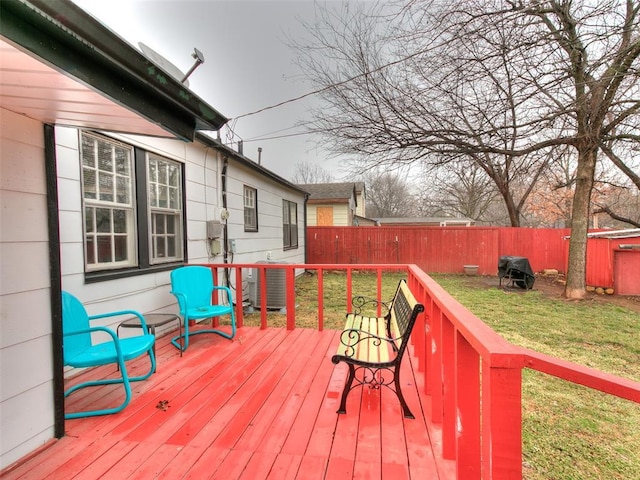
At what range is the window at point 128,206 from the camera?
298 centimetres

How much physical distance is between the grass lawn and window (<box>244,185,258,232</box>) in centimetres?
191

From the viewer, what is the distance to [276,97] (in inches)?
308

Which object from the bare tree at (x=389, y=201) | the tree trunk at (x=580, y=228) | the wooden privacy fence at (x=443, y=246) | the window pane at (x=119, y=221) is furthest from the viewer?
the bare tree at (x=389, y=201)

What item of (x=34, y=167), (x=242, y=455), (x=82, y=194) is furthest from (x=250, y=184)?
(x=242, y=455)

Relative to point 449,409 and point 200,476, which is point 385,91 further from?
point 200,476

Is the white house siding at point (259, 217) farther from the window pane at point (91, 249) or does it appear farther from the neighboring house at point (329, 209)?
the neighboring house at point (329, 209)

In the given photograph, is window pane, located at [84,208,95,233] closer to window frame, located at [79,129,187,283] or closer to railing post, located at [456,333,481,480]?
window frame, located at [79,129,187,283]

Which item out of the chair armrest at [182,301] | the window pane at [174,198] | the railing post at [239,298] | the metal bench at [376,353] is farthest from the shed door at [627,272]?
the window pane at [174,198]

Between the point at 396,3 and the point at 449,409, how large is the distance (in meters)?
5.08

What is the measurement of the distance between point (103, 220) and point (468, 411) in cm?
349

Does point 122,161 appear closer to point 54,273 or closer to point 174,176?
point 174,176

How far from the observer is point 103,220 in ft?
10.2

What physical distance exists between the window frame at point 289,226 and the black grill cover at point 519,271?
627 cm

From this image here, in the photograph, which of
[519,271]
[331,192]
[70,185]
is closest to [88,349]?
[70,185]
